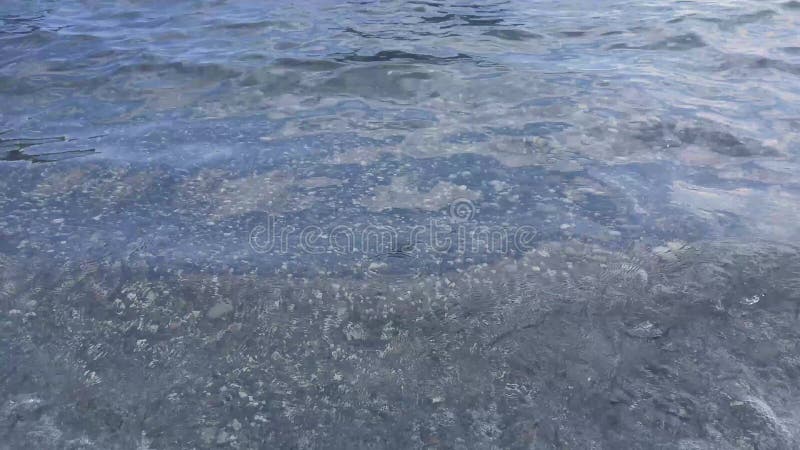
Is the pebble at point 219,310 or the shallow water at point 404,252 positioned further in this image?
the pebble at point 219,310

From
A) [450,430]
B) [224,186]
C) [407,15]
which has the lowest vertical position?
[450,430]

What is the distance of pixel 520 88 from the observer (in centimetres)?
551

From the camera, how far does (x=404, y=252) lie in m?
3.37

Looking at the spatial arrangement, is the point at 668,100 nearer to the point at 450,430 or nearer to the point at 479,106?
the point at 479,106

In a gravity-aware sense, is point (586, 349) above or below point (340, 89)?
below

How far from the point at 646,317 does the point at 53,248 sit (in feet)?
10.6

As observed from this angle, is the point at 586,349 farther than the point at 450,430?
Yes

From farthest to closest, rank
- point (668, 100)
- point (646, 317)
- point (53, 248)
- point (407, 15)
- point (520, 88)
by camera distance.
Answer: point (407, 15), point (520, 88), point (668, 100), point (53, 248), point (646, 317)

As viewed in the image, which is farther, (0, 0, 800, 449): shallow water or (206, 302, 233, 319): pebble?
(206, 302, 233, 319): pebble

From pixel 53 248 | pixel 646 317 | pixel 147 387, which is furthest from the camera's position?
pixel 53 248

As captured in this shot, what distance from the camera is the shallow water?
245 cm

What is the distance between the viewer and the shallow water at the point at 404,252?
2449mm

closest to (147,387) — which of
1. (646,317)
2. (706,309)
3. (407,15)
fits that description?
(646,317)

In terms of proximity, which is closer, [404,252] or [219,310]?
[219,310]
